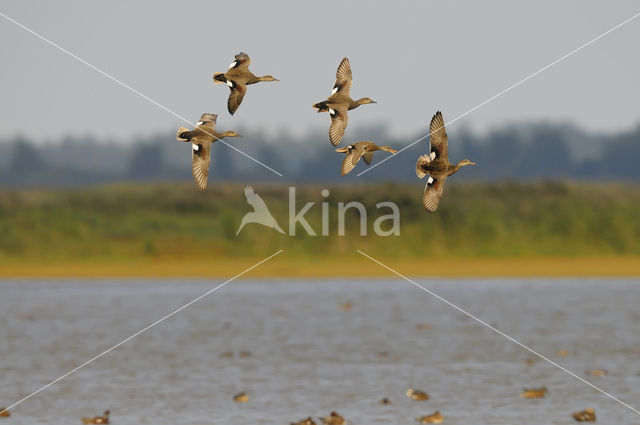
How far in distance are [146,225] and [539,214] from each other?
67.1 feet

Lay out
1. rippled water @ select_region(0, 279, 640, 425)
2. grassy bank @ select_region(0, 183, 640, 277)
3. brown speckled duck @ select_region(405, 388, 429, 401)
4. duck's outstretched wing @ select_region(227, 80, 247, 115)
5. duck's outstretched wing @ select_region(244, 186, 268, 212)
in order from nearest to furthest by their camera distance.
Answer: duck's outstretched wing @ select_region(227, 80, 247, 115) → rippled water @ select_region(0, 279, 640, 425) → brown speckled duck @ select_region(405, 388, 429, 401) → grassy bank @ select_region(0, 183, 640, 277) → duck's outstretched wing @ select_region(244, 186, 268, 212)

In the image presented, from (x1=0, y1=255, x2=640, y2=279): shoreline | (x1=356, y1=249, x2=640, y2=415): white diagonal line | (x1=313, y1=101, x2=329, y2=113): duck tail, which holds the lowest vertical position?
(x1=356, y1=249, x2=640, y2=415): white diagonal line

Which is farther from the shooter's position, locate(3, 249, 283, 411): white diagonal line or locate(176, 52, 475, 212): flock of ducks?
locate(3, 249, 283, 411): white diagonal line

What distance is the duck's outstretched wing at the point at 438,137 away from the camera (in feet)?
38.9

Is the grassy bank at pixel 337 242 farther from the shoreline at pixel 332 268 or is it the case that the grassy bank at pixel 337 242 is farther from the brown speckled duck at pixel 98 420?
the brown speckled duck at pixel 98 420

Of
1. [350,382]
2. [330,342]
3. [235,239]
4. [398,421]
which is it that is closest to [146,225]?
[235,239]

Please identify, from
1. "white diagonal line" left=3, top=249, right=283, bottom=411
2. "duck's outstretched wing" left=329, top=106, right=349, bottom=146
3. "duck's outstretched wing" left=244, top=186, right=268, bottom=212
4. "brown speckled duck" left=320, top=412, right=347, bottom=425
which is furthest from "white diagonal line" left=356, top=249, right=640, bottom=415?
"duck's outstretched wing" left=244, top=186, right=268, bottom=212

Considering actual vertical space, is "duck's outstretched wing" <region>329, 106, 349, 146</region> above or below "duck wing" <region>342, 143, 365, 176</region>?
above

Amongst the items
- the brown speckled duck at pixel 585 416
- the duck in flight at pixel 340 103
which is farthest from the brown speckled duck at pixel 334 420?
the duck in flight at pixel 340 103

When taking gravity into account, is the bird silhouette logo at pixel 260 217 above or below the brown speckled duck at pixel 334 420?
above

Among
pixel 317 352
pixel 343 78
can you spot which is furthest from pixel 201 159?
pixel 317 352

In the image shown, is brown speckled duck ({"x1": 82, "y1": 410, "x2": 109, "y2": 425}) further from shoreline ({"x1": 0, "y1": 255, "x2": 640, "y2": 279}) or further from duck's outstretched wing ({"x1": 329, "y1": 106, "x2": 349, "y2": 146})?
shoreline ({"x1": 0, "y1": 255, "x2": 640, "y2": 279})

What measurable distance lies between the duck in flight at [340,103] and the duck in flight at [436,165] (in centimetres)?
91

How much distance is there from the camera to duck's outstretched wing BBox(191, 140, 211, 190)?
11.9 m
